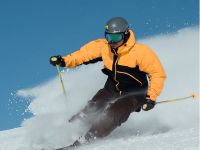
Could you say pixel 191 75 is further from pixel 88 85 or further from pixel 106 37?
pixel 106 37

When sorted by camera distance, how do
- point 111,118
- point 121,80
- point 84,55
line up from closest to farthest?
point 111,118
point 121,80
point 84,55

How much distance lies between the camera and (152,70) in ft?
29.0

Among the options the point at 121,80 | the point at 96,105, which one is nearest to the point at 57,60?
the point at 96,105

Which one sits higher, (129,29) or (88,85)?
(129,29)

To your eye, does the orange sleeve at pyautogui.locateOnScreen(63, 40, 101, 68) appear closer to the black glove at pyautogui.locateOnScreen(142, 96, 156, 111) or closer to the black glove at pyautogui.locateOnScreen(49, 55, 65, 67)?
the black glove at pyautogui.locateOnScreen(49, 55, 65, 67)

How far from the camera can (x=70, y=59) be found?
955 cm

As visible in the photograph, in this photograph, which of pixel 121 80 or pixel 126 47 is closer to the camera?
pixel 126 47

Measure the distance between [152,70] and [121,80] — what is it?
0.55 metres

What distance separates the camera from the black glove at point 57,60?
9.52m

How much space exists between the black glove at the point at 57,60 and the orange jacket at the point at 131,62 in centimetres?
39

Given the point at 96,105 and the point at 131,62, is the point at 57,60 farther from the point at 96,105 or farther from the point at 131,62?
the point at 131,62

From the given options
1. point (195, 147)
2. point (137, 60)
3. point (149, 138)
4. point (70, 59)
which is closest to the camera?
point (195, 147)

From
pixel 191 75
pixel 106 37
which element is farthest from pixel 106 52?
pixel 191 75

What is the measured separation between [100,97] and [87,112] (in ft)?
1.00
